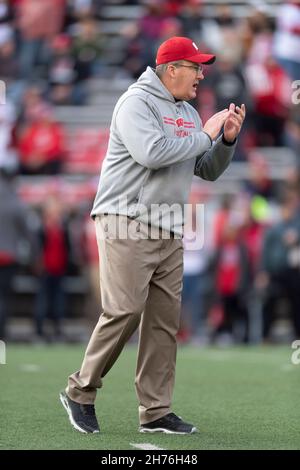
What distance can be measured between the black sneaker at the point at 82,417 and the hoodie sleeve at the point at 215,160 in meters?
1.41

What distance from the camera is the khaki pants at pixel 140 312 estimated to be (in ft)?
21.8

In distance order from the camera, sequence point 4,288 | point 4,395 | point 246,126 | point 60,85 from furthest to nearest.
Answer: point 60,85 < point 246,126 < point 4,288 < point 4,395

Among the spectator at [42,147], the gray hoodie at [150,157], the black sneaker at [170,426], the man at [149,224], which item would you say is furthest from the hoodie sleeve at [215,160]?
the spectator at [42,147]

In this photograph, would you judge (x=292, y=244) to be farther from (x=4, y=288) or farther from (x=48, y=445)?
(x=48, y=445)

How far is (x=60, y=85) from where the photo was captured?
18.1m

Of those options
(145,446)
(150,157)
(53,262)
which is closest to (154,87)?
(150,157)

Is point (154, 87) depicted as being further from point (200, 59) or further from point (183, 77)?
point (200, 59)

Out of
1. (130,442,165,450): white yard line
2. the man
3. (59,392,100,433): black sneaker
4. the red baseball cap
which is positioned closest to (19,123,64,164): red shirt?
the man

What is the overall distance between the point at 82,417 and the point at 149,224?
1058 millimetres

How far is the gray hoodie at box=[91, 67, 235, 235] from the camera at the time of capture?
6.54 m

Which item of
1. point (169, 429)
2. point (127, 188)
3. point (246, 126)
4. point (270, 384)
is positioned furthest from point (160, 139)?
point (246, 126)
